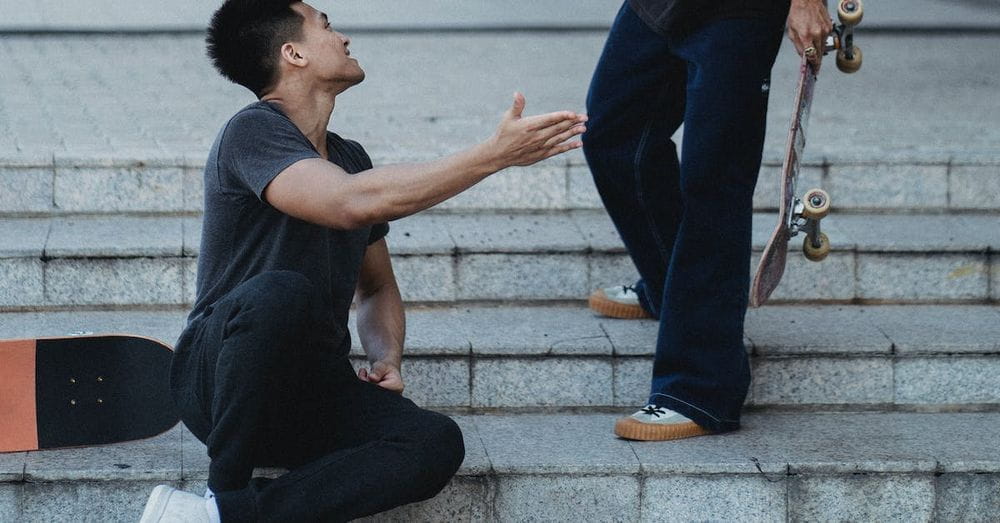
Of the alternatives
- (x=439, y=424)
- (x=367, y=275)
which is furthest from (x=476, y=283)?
(x=439, y=424)

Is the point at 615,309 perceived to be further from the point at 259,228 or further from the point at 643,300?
the point at 259,228

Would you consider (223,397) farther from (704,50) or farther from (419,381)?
(704,50)

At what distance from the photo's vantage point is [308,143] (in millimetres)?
3061

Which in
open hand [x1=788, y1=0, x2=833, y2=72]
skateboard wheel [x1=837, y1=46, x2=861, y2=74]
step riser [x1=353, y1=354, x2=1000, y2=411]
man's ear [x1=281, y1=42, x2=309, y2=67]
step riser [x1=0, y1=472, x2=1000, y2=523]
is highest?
open hand [x1=788, y1=0, x2=833, y2=72]

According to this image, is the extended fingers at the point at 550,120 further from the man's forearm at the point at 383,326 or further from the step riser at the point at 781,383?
the step riser at the point at 781,383

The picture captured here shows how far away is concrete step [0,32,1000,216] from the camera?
468 centimetres

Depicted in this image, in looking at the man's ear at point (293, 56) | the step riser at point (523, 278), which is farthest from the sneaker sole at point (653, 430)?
the man's ear at point (293, 56)

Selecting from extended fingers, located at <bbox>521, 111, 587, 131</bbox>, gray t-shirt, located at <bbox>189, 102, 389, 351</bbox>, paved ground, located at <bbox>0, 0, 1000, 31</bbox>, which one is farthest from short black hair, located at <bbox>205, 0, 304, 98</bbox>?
paved ground, located at <bbox>0, 0, 1000, 31</bbox>

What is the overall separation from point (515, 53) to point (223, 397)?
544 centimetres

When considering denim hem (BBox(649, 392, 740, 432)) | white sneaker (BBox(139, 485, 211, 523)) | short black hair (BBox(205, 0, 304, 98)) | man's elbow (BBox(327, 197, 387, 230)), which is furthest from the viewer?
denim hem (BBox(649, 392, 740, 432))

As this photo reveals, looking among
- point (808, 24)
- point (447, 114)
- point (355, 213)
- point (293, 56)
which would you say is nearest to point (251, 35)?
point (293, 56)

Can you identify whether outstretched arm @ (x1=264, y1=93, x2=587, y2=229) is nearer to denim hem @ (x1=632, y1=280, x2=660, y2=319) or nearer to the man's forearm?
the man's forearm

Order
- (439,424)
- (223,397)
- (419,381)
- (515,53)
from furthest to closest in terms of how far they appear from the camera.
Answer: (515,53)
(419,381)
(439,424)
(223,397)

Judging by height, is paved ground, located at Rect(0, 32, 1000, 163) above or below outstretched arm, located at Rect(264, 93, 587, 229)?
above
